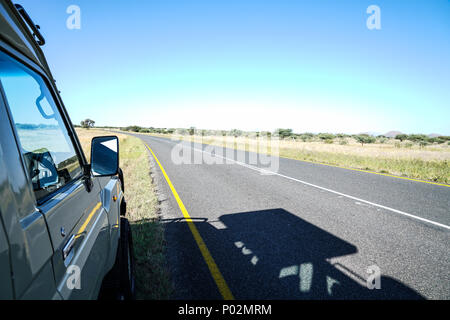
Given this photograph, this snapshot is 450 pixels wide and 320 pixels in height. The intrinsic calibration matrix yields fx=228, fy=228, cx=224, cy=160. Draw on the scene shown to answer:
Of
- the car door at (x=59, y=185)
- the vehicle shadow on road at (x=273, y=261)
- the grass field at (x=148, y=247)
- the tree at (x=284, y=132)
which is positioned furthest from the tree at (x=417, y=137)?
the car door at (x=59, y=185)

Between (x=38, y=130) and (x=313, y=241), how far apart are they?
→ 12.5 feet

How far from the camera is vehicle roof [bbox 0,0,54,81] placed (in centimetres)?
96

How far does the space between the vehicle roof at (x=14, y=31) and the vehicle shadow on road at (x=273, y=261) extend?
257cm

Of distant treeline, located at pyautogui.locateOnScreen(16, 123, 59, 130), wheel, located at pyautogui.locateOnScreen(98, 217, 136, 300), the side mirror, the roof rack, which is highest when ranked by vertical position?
the roof rack

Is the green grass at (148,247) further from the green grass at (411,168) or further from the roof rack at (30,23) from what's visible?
the green grass at (411,168)

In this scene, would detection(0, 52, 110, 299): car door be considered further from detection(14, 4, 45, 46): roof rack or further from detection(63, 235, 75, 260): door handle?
detection(14, 4, 45, 46): roof rack

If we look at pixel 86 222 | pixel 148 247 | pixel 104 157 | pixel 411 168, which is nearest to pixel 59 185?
pixel 86 222

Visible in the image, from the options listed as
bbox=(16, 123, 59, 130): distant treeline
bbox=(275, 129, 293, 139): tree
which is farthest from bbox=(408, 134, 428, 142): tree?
bbox=(16, 123, 59, 130): distant treeline

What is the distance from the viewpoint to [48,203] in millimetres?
1129

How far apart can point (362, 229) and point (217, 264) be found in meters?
2.85

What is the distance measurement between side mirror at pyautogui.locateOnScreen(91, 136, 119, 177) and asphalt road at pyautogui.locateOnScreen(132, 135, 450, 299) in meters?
1.60

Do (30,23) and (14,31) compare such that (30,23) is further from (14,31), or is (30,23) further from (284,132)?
(284,132)

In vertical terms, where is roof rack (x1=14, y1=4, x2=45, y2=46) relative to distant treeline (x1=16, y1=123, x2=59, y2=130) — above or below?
above
